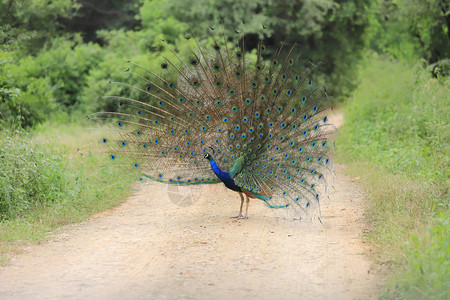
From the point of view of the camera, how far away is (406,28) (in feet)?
60.3

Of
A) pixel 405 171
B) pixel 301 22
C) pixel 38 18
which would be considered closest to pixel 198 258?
pixel 405 171

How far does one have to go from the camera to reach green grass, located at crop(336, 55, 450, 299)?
4582 millimetres

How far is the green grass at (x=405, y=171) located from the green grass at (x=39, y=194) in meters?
3.95

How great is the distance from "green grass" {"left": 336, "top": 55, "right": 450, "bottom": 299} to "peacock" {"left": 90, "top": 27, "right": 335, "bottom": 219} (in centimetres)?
128

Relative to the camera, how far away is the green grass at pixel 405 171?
4.58m

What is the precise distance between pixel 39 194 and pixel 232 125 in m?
3.30

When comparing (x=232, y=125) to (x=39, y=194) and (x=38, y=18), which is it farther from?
(x=38, y=18)

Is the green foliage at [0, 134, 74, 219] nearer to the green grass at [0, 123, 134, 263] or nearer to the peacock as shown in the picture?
the green grass at [0, 123, 134, 263]

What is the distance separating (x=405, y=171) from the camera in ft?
29.4

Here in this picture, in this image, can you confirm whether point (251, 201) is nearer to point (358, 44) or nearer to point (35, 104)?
point (35, 104)

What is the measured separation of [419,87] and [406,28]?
6855mm

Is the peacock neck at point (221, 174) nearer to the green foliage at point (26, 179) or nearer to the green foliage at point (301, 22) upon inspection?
the green foliage at point (26, 179)

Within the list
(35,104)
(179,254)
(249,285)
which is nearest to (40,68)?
(35,104)

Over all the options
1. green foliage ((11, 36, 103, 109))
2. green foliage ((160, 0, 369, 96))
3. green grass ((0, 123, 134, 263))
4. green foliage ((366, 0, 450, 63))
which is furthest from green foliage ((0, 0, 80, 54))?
green foliage ((366, 0, 450, 63))
